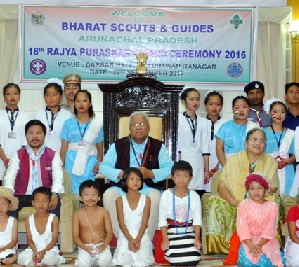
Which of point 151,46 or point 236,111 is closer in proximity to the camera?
point 236,111

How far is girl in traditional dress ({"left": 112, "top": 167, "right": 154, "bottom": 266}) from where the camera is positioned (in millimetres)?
5652

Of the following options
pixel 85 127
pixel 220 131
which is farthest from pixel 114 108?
pixel 220 131

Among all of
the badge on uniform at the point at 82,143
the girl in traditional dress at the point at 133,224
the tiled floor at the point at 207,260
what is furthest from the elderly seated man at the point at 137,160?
the badge on uniform at the point at 82,143

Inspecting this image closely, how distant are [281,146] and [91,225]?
2.13m

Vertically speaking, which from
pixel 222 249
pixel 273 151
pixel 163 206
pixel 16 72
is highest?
pixel 16 72

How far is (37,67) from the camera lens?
8.44m

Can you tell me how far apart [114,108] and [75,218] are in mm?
1385

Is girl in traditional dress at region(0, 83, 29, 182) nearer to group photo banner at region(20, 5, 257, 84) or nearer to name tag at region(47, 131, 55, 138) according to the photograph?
name tag at region(47, 131, 55, 138)

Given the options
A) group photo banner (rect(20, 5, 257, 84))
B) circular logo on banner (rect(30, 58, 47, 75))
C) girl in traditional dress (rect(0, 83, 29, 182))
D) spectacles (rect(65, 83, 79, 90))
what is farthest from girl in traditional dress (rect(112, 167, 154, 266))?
circular logo on banner (rect(30, 58, 47, 75))

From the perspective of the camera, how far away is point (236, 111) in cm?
673

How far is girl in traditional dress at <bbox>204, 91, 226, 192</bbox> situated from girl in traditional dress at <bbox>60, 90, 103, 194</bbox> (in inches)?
44.8

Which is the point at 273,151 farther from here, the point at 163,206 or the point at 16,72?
the point at 16,72

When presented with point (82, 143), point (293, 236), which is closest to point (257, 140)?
point (293, 236)

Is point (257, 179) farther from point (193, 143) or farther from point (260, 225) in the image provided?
point (193, 143)
